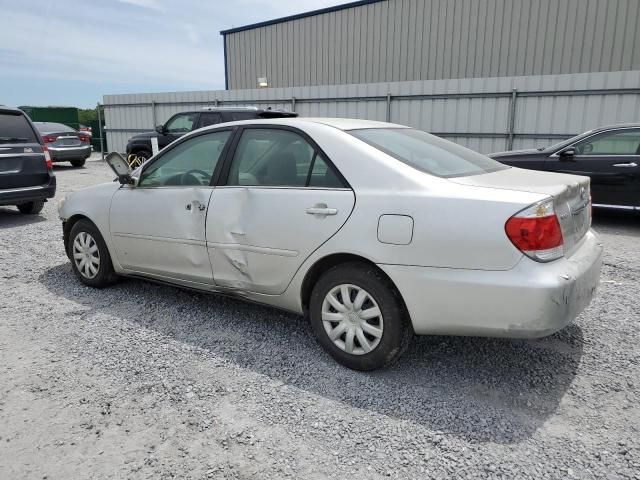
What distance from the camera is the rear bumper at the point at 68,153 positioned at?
16250mm

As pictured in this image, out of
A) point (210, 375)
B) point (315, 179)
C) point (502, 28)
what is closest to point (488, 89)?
point (502, 28)

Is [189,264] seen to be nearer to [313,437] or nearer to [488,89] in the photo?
[313,437]

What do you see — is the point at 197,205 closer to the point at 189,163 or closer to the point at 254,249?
the point at 189,163

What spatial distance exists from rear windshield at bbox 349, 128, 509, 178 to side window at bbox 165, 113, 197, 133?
31.5ft

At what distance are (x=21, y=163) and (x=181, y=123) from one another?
548 centimetres

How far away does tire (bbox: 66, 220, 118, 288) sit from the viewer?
4559 millimetres

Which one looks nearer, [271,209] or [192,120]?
[271,209]

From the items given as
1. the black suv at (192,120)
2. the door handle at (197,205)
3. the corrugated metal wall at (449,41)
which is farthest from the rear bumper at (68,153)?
the door handle at (197,205)

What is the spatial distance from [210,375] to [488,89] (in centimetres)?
1071

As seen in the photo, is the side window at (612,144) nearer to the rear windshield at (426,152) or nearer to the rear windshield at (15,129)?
the rear windshield at (426,152)

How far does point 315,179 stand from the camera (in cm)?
322

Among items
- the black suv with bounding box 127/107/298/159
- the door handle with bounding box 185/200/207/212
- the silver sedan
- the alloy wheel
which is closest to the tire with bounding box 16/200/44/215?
the black suv with bounding box 127/107/298/159

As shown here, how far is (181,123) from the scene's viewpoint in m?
12.8

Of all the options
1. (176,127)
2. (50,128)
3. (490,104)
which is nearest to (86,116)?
(50,128)
